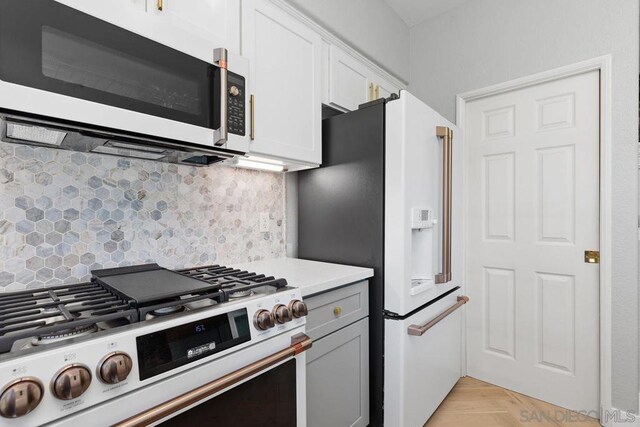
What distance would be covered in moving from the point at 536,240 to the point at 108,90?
2516 mm

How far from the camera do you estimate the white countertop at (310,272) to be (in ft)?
4.40

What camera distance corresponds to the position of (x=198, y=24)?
1223mm

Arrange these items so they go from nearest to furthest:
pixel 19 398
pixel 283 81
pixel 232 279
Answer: pixel 19 398 < pixel 232 279 < pixel 283 81

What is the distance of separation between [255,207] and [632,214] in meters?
2.16

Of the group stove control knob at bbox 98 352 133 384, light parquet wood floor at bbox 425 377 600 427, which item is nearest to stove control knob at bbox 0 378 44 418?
stove control knob at bbox 98 352 133 384

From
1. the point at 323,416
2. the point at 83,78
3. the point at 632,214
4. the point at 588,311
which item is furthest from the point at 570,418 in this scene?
the point at 83,78

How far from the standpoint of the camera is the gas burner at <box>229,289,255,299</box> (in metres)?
1.06

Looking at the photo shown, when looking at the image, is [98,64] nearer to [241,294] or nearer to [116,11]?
[116,11]

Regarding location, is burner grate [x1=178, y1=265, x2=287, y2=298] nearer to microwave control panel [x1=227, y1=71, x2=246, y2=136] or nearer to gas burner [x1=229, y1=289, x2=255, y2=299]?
gas burner [x1=229, y1=289, x2=255, y2=299]

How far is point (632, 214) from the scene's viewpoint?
6.08 feet

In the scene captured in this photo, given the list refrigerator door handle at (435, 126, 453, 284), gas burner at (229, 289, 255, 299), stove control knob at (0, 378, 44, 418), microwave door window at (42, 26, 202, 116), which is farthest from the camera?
refrigerator door handle at (435, 126, 453, 284)

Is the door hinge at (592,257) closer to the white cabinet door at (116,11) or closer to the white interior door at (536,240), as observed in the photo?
the white interior door at (536,240)

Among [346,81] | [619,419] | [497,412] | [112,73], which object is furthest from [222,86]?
[619,419]

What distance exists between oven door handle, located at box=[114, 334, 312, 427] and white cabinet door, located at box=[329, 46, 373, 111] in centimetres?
139
